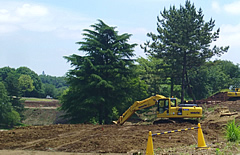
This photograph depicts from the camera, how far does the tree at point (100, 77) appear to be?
120 feet

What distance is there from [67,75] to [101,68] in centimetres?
440

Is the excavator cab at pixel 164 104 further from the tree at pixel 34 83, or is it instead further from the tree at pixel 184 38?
the tree at pixel 34 83

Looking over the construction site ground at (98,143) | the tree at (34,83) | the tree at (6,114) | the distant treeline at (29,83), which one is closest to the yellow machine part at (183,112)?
the construction site ground at (98,143)

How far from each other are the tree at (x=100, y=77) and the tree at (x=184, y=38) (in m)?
4.10

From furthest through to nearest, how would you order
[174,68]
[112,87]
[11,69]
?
[11,69]
[174,68]
[112,87]

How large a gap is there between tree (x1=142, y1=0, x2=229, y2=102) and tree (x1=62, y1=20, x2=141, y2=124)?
13.5ft

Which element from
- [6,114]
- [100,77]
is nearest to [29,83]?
[6,114]

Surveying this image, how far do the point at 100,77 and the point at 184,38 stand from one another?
11.5 m

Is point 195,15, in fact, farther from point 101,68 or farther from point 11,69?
point 11,69

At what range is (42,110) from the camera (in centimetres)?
6197

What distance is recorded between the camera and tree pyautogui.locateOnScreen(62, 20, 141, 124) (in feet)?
120

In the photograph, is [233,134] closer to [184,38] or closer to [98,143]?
[98,143]

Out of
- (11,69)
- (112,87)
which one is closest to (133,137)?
(112,87)

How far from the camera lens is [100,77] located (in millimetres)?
36688
